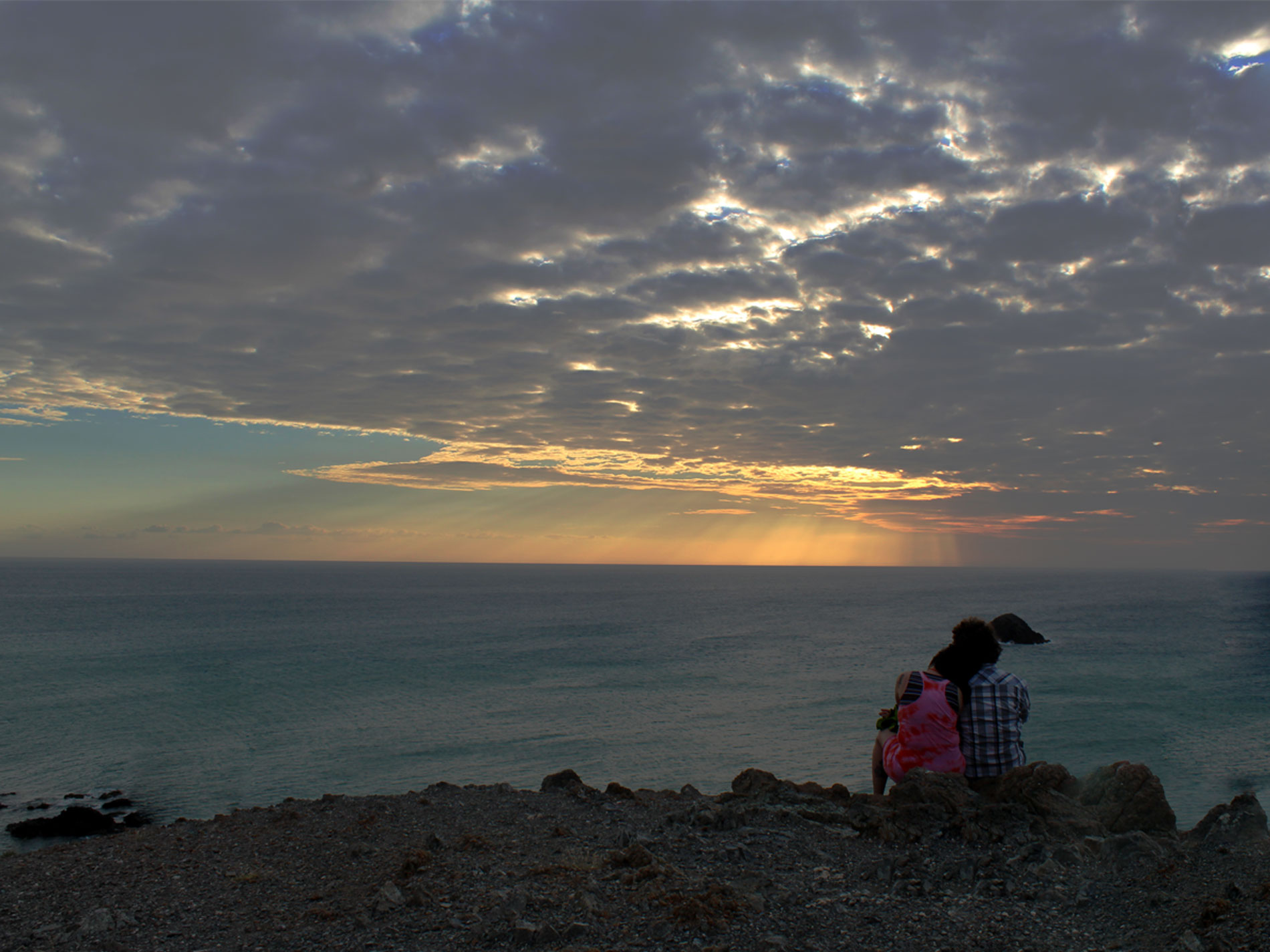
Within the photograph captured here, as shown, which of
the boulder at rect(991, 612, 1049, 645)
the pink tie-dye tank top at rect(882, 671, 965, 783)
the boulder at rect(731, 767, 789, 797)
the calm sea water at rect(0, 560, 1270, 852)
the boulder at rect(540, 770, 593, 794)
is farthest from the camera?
the boulder at rect(991, 612, 1049, 645)

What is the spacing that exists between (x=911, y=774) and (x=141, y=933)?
927cm

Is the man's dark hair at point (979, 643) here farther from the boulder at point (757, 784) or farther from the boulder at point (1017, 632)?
the boulder at point (1017, 632)

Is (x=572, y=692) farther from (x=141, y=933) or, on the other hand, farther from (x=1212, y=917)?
(x=1212, y=917)

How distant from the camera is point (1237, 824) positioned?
9.77m

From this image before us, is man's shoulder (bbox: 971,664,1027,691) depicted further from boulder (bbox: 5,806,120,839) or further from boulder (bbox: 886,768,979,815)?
boulder (bbox: 5,806,120,839)

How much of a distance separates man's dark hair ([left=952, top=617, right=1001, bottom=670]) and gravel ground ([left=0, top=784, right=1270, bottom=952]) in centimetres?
231

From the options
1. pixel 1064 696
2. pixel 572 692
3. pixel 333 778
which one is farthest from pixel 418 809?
pixel 1064 696

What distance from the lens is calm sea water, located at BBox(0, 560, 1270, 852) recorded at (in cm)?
2681

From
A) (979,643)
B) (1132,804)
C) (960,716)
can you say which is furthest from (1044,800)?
(979,643)

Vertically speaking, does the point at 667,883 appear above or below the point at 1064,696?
above

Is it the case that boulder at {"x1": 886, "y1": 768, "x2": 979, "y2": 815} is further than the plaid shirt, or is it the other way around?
boulder at {"x1": 886, "y1": 768, "x2": 979, "y2": 815}

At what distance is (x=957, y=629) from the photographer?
9320 millimetres

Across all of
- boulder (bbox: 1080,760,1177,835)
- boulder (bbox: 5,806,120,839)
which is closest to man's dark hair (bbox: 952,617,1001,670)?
boulder (bbox: 1080,760,1177,835)

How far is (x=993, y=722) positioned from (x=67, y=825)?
23795 millimetres
